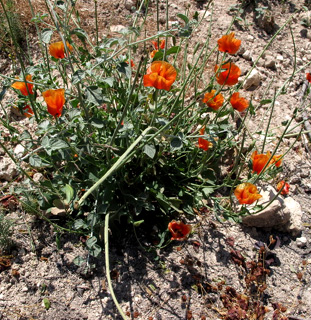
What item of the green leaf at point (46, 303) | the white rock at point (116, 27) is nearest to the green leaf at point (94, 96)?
the green leaf at point (46, 303)

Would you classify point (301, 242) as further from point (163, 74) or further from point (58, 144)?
point (58, 144)

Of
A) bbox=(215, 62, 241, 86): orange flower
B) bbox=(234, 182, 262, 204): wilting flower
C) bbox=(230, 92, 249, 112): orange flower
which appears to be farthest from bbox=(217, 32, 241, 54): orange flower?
bbox=(234, 182, 262, 204): wilting flower

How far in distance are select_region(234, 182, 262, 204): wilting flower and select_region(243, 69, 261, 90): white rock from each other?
153 centimetres

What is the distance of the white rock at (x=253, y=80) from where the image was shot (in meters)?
2.81

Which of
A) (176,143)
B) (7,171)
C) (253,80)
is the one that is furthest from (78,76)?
(253,80)

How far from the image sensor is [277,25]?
136 inches

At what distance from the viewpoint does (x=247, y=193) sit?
1571 millimetres

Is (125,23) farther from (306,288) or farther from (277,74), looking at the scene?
(306,288)

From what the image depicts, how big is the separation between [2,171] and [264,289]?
1808mm

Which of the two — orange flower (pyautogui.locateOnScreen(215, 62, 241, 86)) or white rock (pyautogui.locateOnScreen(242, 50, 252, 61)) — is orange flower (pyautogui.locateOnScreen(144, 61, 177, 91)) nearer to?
orange flower (pyautogui.locateOnScreen(215, 62, 241, 86))

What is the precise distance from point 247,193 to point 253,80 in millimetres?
1592

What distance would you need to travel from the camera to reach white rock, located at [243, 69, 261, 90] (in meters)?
2.81

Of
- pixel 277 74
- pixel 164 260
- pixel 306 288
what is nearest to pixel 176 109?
pixel 164 260

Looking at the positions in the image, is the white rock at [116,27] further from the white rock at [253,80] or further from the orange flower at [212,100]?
the orange flower at [212,100]
